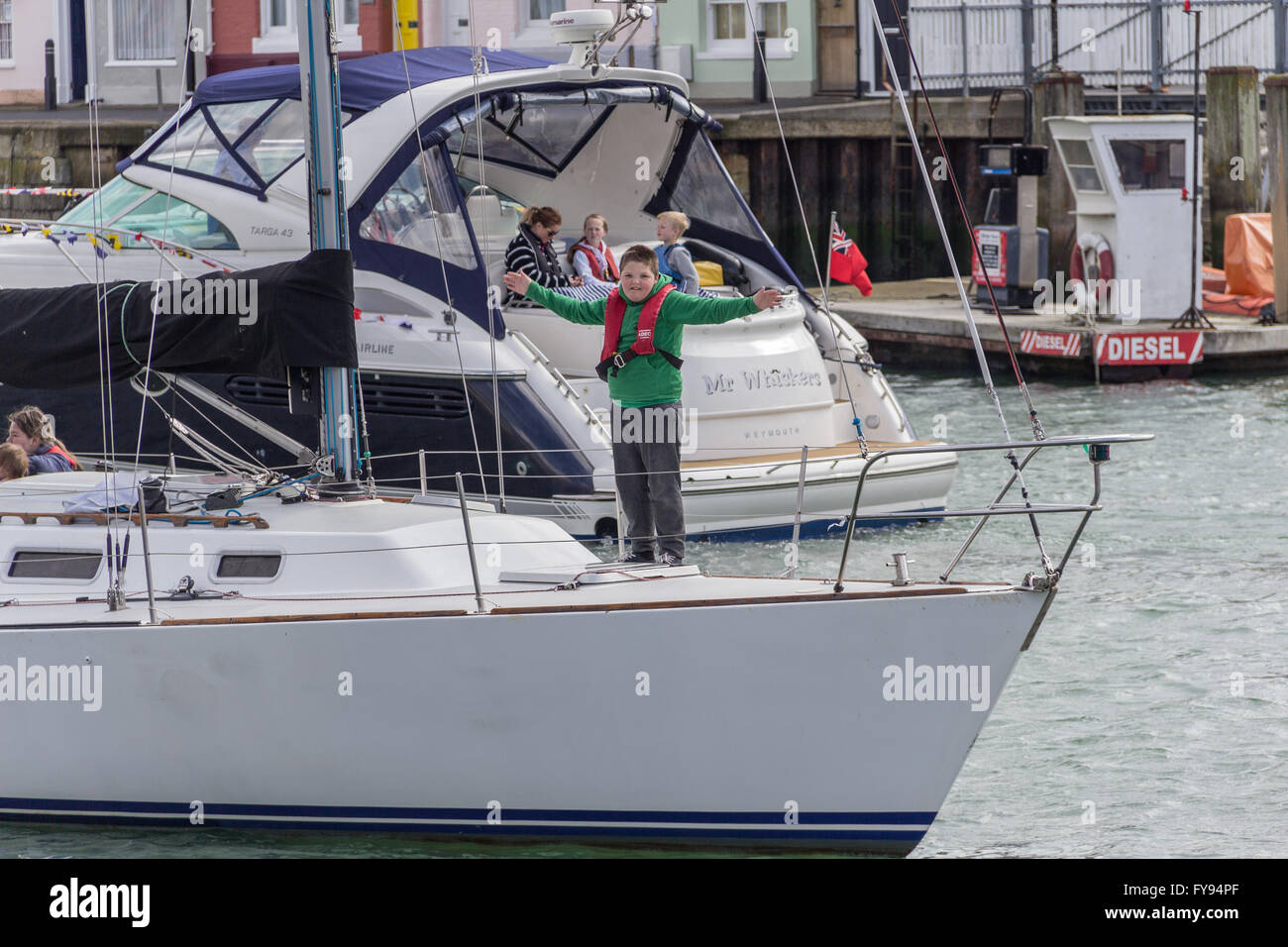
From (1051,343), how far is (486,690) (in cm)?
1210

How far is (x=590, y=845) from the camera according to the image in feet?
20.5

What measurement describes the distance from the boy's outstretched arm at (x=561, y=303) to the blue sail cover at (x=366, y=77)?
4.03 meters

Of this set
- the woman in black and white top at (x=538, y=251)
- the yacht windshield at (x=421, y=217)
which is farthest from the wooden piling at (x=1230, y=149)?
the yacht windshield at (x=421, y=217)

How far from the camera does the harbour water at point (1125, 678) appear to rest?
652cm

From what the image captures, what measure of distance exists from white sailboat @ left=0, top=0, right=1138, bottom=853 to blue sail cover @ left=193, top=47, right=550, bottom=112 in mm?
4937

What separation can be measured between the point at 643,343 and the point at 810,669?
70.3 inches

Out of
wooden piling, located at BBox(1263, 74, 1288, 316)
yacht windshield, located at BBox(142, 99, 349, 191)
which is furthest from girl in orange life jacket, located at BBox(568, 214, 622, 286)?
wooden piling, located at BBox(1263, 74, 1288, 316)

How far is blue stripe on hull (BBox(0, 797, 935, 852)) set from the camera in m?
6.04

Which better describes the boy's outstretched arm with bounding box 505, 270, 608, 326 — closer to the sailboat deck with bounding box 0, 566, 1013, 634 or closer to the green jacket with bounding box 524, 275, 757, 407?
the green jacket with bounding box 524, 275, 757, 407

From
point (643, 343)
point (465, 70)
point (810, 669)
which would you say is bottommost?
point (810, 669)
